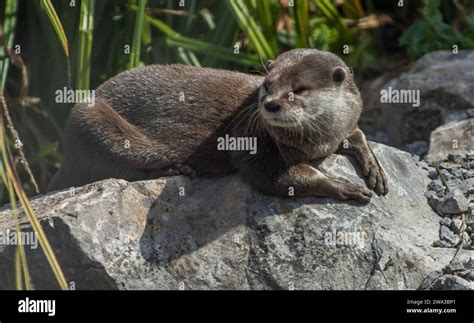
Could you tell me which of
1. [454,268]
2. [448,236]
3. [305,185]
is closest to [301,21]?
[305,185]

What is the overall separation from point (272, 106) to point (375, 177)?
0.80 meters

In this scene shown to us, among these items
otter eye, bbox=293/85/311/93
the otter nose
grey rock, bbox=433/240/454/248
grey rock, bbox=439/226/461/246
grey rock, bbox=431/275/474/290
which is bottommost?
grey rock, bbox=431/275/474/290

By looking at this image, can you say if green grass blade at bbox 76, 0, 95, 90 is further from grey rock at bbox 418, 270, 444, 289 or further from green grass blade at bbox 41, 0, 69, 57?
grey rock at bbox 418, 270, 444, 289

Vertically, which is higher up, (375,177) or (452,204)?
(375,177)

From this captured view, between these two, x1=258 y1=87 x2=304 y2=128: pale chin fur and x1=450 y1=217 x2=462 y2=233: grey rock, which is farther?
x1=450 y1=217 x2=462 y2=233: grey rock

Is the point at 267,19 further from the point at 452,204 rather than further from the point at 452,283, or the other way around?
the point at 452,283

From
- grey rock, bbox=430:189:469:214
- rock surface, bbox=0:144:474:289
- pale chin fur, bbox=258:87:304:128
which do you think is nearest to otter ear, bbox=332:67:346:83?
pale chin fur, bbox=258:87:304:128

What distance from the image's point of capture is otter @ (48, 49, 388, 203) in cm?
471

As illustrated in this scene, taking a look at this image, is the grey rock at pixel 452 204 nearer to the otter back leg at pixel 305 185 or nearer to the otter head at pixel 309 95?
the otter back leg at pixel 305 185

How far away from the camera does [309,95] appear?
465cm

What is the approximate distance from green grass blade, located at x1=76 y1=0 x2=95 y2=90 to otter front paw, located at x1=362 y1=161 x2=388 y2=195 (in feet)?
6.07

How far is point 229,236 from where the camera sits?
464cm
